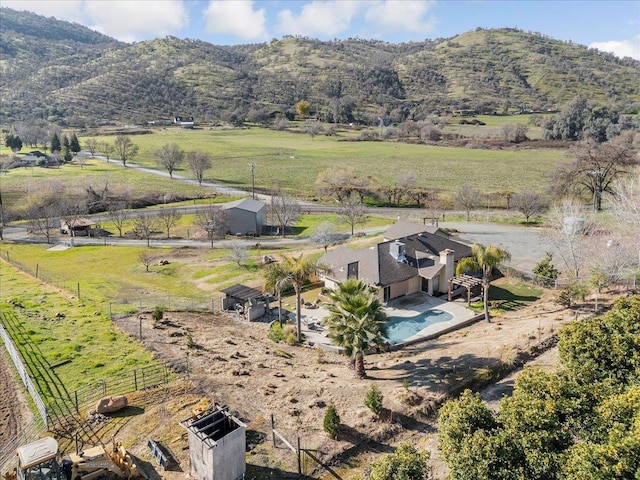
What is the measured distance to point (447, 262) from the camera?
42.1 m

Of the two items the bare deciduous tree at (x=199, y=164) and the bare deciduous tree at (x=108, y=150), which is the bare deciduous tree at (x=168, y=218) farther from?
the bare deciduous tree at (x=108, y=150)

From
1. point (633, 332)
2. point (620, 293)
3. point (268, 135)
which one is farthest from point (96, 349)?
point (268, 135)

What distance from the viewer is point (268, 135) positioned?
177875 mm

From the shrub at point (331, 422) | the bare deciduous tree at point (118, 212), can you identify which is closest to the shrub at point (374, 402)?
the shrub at point (331, 422)

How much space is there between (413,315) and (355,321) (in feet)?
42.8

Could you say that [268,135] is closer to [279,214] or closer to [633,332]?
[279,214]

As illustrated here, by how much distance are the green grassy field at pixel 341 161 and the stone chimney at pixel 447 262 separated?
53.4 metres

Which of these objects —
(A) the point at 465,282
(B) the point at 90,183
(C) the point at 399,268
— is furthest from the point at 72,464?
(B) the point at 90,183

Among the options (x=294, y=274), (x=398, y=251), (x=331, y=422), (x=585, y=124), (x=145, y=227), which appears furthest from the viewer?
(x=585, y=124)

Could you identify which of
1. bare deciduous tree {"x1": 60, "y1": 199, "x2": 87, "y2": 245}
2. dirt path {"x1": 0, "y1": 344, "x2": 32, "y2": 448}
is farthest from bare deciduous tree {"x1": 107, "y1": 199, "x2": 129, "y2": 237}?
dirt path {"x1": 0, "y1": 344, "x2": 32, "y2": 448}

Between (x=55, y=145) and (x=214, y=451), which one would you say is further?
(x=55, y=145)

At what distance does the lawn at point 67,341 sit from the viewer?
2723 cm

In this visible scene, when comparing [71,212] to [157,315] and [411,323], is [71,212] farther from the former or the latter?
[411,323]

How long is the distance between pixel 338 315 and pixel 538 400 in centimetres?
1266
